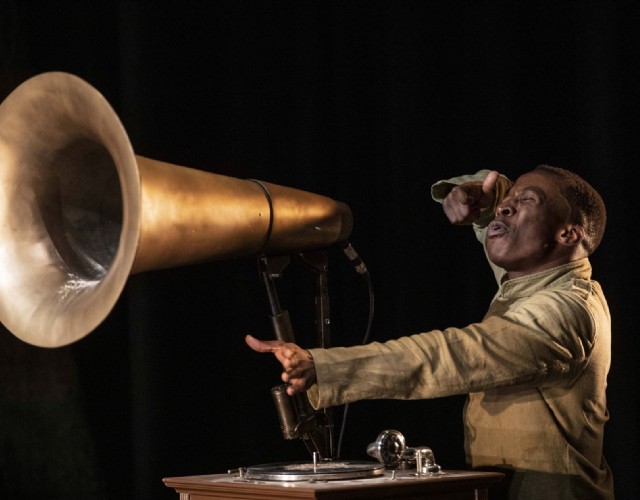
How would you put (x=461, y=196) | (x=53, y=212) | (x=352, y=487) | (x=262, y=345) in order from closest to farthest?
1. (x=352, y=487)
2. (x=262, y=345)
3. (x=53, y=212)
4. (x=461, y=196)

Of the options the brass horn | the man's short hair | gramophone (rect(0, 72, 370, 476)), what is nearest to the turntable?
gramophone (rect(0, 72, 370, 476))

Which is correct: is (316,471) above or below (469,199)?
below

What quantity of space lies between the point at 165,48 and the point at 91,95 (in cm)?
98

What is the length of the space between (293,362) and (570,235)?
0.68m

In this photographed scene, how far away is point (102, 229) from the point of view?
5.83 ft

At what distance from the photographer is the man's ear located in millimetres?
2031

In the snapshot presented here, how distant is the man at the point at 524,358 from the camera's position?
5.65 ft

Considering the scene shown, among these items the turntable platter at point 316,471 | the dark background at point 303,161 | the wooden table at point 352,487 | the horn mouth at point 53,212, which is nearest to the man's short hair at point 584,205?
the dark background at point 303,161

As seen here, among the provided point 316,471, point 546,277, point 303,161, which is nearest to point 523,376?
point 546,277

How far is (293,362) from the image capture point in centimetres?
166

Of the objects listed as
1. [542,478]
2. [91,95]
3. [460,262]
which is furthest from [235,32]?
[542,478]

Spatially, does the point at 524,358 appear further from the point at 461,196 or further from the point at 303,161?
the point at 303,161

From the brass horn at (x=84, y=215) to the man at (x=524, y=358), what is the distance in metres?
0.21

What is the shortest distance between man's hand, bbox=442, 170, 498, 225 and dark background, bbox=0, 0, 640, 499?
45 centimetres
